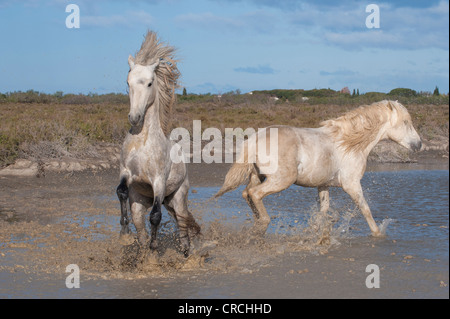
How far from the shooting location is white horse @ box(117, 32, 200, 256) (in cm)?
534

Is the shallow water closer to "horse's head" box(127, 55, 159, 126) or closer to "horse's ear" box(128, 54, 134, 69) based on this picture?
"horse's head" box(127, 55, 159, 126)

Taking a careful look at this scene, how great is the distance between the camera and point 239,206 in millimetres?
9930

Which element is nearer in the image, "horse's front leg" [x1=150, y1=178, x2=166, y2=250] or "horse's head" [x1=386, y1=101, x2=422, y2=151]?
"horse's front leg" [x1=150, y1=178, x2=166, y2=250]

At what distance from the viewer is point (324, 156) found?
282 inches

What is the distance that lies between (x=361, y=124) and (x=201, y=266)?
3165 mm

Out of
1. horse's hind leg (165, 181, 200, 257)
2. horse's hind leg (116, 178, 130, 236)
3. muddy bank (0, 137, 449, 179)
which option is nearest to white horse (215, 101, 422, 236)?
horse's hind leg (165, 181, 200, 257)

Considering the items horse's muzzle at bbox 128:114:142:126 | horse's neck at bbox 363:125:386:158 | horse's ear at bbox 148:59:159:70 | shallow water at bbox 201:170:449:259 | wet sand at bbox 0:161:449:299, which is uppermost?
horse's ear at bbox 148:59:159:70

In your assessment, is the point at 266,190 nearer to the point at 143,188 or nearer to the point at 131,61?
the point at 143,188

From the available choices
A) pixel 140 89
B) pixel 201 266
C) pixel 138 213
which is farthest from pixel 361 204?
pixel 140 89

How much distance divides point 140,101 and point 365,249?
336 centimetres

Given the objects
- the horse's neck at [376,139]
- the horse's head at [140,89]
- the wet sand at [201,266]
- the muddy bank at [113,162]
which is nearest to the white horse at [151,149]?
the horse's head at [140,89]

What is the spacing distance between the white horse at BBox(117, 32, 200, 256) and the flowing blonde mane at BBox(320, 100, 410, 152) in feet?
8.47

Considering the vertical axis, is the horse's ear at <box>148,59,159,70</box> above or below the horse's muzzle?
above
